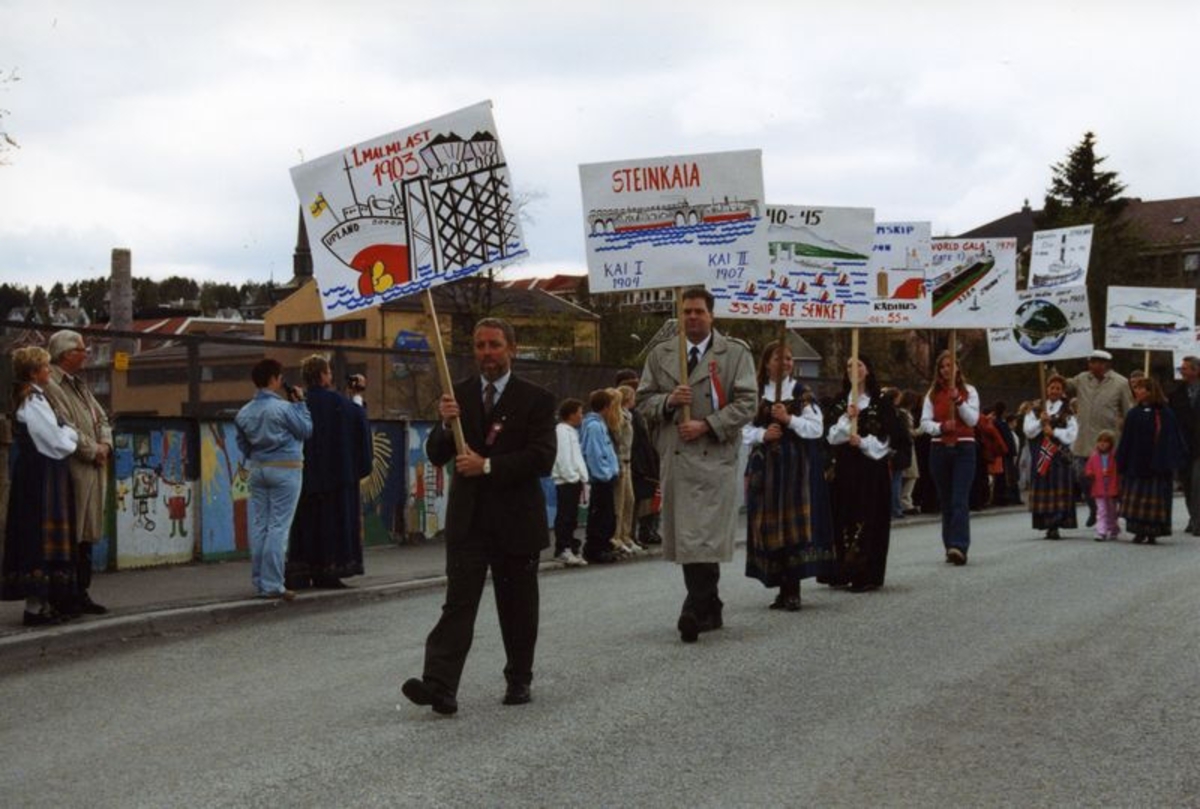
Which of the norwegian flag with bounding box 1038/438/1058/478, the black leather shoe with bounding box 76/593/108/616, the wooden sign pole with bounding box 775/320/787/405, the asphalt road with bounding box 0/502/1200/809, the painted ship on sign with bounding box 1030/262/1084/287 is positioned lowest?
the asphalt road with bounding box 0/502/1200/809

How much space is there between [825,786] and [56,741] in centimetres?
360

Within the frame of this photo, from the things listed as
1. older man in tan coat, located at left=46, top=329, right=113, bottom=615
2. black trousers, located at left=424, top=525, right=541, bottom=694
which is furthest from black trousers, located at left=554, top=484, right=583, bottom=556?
black trousers, located at left=424, top=525, right=541, bottom=694

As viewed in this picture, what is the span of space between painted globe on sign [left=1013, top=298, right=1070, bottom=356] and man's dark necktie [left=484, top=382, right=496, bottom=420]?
1441 cm

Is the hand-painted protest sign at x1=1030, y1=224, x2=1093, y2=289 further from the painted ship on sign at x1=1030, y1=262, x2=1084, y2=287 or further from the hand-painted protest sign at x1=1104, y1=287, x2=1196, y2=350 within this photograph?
the hand-painted protest sign at x1=1104, y1=287, x2=1196, y2=350

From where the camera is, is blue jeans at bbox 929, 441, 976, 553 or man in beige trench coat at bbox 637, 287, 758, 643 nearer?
man in beige trench coat at bbox 637, 287, 758, 643

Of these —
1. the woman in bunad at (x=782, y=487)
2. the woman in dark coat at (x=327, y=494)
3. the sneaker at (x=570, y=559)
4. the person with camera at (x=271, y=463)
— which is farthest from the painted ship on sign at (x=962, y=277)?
the person with camera at (x=271, y=463)

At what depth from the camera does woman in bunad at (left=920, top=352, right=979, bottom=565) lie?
16.0m

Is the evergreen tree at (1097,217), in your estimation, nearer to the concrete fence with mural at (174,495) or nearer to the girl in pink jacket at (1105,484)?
the girl in pink jacket at (1105,484)

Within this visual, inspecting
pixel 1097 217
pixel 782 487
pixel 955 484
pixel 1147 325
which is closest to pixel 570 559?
pixel 955 484

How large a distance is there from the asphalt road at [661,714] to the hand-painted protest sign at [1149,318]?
1287 centimetres

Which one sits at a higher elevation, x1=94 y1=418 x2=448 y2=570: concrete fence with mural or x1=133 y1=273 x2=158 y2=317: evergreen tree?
x1=133 y1=273 x2=158 y2=317: evergreen tree

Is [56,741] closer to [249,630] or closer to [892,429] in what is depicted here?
[249,630]

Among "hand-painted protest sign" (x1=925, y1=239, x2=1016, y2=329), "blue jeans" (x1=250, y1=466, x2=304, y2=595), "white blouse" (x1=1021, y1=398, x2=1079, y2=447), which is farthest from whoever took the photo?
"white blouse" (x1=1021, y1=398, x2=1079, y2=447)

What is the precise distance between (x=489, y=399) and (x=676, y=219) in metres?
3.91
